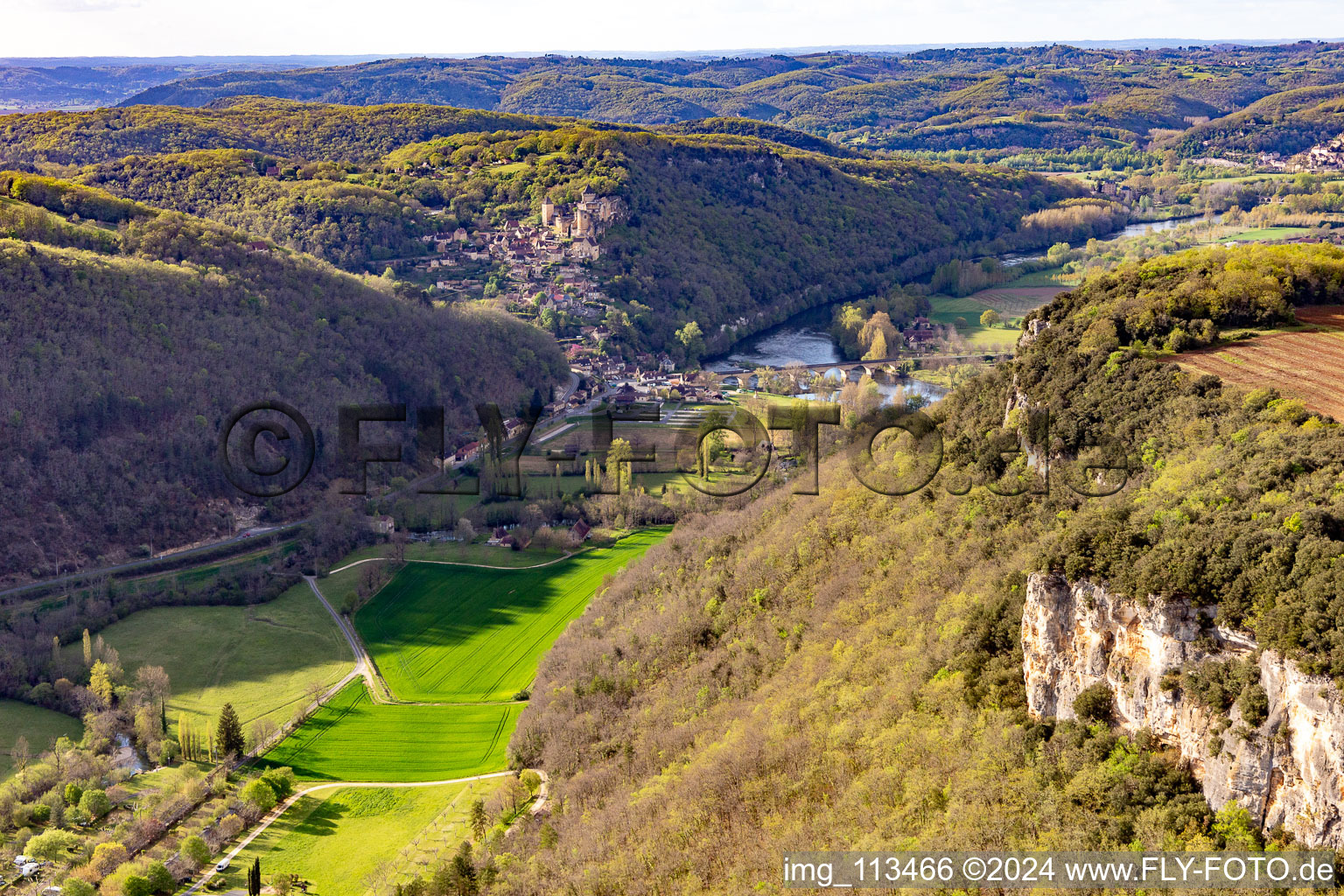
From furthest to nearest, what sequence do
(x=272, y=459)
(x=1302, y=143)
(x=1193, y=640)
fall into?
(x=1302, y=143) < (x=272, y=459) < (x=1193, y=640)

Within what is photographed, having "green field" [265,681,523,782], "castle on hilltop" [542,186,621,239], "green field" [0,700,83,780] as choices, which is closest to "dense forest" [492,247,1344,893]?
"green field" [265,681,523,782]

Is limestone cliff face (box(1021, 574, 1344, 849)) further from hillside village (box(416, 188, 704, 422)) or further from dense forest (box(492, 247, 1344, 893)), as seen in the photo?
hillside village (box(416, 188, 704, 422))

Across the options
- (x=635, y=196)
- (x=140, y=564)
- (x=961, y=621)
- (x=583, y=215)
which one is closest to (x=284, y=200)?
(x=583, y=215)

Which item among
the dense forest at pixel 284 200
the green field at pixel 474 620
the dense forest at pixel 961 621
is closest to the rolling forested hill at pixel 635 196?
the dense forest at pixel 284 200

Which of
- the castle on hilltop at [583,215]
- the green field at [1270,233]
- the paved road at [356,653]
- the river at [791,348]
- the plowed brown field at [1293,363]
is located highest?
the castle on hilltop at [583,215]

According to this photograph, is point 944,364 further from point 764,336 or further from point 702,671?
point 702,671

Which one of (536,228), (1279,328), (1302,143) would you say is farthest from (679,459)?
(1302,143)

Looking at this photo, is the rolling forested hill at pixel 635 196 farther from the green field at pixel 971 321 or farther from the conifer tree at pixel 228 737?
the conifer tree at pixel 228 737
